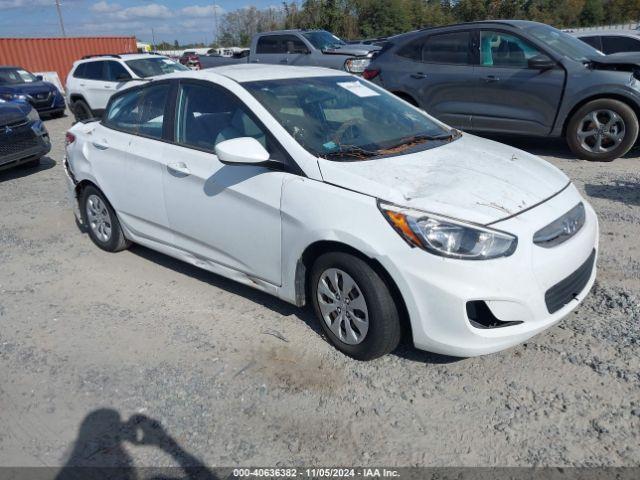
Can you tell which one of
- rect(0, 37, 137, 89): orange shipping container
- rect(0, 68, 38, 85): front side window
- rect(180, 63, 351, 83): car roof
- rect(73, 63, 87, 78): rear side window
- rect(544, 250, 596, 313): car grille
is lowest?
rect(0, 37, 137, 89): orange shipping container

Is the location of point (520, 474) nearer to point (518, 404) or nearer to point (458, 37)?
point (518, 404)

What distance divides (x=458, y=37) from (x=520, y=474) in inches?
274

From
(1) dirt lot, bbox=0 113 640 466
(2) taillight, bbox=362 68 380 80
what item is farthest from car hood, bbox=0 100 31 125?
(2) taillight, bbox=362 68 380 80

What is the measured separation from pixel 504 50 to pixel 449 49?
0.84 meters

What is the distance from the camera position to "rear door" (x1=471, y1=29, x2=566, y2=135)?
7.20 m

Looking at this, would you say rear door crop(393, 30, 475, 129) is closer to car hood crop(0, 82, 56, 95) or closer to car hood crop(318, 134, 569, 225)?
car hood crop(318, 134, 569, 225)

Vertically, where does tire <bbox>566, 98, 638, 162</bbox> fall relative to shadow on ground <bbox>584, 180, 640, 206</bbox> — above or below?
above

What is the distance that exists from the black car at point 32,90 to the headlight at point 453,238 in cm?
1456

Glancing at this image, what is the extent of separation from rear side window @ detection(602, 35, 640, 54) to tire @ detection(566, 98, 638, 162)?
4486 millimetres

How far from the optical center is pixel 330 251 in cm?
312

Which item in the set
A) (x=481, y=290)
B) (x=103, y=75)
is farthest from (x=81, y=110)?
(x=481, y=290)

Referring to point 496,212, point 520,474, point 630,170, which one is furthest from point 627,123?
point 520,474

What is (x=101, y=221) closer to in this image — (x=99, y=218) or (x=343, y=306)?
(x=99, y=218)

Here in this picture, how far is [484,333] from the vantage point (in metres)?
2.79
